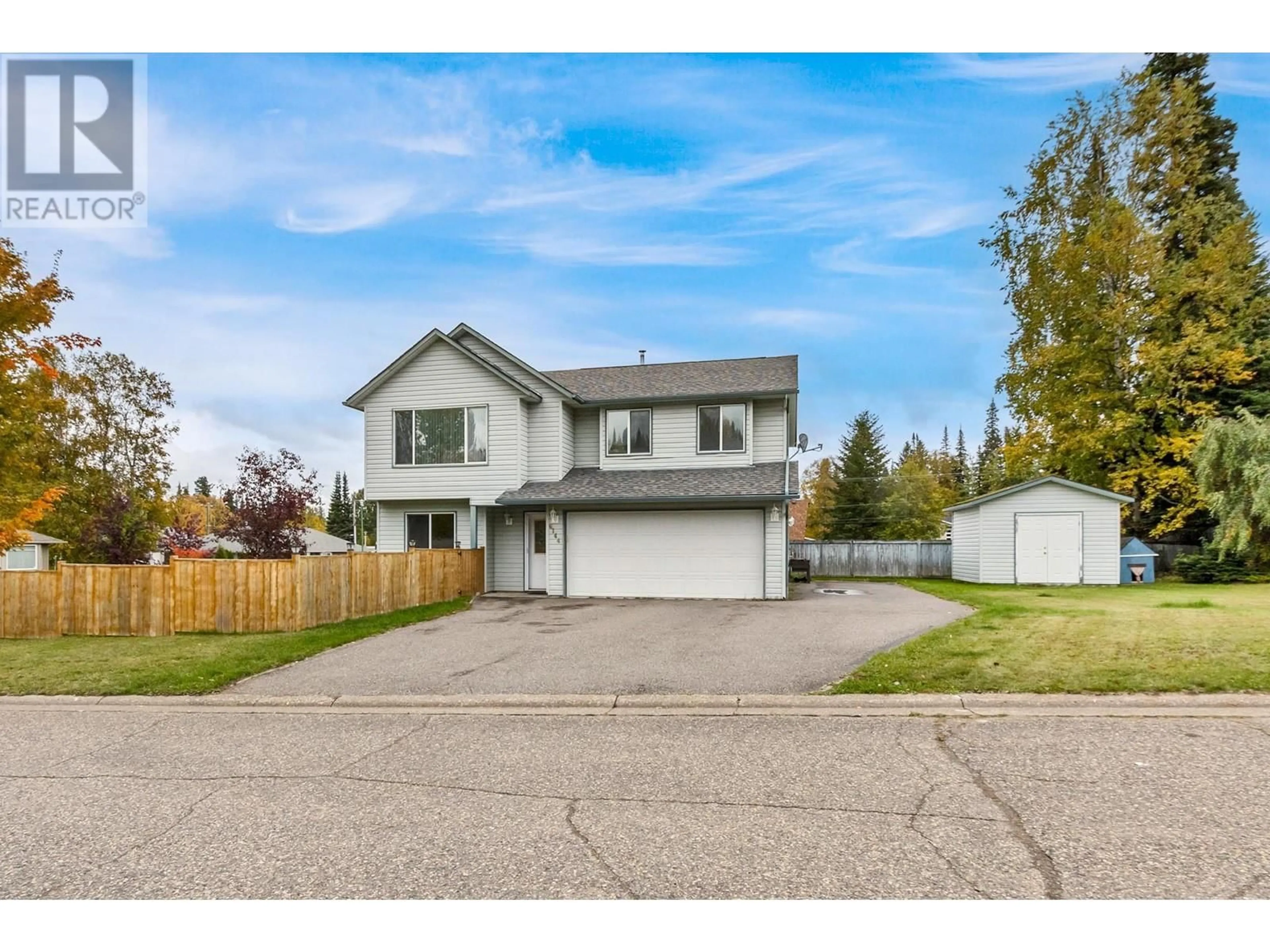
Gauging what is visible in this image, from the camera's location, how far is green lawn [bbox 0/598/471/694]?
745 centimetres

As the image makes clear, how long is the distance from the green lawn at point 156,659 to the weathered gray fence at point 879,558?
18151 millimetres

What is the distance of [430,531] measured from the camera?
1847cm

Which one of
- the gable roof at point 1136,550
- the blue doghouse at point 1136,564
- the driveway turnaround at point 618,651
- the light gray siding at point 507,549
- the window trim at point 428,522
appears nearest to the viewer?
the driveway turnaround at point 618,651

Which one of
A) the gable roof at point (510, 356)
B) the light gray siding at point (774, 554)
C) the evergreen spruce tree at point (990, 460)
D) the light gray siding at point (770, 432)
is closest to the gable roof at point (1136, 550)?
the light gray siding at point (770, 432)

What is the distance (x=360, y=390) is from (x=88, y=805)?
15.1m

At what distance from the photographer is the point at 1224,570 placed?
2012cm

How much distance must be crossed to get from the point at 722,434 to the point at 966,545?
36.1 ft

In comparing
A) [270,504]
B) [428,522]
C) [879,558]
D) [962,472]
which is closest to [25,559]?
[270,504]

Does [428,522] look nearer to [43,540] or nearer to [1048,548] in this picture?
[1048,548]

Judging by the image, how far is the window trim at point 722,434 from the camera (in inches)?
683

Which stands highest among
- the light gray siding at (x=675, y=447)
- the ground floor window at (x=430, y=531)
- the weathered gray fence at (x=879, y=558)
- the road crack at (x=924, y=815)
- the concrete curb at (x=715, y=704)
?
the light gray siding at (x=675, y=447)

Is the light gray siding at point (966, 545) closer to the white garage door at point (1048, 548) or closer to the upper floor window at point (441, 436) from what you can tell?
the white garage door at point (1048, 548)

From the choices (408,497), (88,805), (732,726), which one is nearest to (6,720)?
(88,805)

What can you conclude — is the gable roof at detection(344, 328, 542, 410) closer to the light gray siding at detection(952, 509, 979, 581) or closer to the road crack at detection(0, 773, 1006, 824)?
the road crack at detection(0, 773, 1006, 824)
